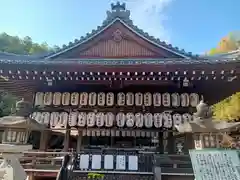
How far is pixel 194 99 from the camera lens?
908cm

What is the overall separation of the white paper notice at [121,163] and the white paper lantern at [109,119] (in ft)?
4.68

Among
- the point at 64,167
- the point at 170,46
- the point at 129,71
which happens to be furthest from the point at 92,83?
the point at 170,46

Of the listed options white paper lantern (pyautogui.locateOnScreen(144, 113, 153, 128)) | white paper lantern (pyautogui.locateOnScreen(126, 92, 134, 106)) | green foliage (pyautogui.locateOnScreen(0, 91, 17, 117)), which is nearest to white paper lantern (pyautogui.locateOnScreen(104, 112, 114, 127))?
white paper lantern (pyautogui.locateOnScreen(126, 92, 134, 106))

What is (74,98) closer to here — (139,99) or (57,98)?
(57,98)

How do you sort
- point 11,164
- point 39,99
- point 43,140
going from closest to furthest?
point 11,164 → point 39,99 → point 43,140

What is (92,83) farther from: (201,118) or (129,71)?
(201,118)

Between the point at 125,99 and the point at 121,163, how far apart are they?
8.07ft

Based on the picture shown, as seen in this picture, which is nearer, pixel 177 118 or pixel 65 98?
pixel 177 118

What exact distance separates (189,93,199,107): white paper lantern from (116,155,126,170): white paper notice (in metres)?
3.29

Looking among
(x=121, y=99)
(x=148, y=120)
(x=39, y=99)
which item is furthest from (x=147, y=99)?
(x=39, y=99)

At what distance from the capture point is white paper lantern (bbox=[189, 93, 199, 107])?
902 cm

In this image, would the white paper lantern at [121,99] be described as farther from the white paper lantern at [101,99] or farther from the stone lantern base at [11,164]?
the stone lantern base at [11,164]

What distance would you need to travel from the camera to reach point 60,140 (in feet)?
42.8

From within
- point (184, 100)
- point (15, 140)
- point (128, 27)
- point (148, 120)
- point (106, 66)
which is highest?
point (128, 27)
